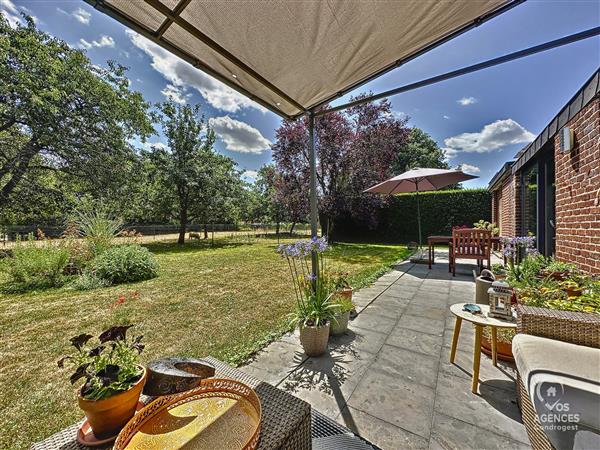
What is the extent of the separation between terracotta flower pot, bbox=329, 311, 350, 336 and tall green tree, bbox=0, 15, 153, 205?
36.7ft

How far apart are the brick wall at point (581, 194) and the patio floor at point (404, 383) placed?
4.89 feet

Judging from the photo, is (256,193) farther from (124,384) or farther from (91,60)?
(124,384)

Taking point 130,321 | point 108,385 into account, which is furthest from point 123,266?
point 108,385

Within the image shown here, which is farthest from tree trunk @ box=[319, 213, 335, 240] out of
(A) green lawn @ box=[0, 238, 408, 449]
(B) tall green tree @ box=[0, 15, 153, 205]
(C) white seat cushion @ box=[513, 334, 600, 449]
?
(C) white seat cushion @ box=[513, 334, 600, 449]

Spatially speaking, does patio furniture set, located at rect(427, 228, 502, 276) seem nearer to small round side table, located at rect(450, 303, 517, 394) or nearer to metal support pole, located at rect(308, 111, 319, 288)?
small round side table, located at rect(450, 303, 517, 394)

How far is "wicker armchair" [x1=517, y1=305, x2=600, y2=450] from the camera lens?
1.32 meters

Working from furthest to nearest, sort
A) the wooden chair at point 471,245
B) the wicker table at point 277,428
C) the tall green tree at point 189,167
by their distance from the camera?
the tall green tree at point 189,167 → the wooden chair at point 471,245 → the wicker table at point 277,428

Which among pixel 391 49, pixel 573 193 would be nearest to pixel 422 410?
pixel 391 49

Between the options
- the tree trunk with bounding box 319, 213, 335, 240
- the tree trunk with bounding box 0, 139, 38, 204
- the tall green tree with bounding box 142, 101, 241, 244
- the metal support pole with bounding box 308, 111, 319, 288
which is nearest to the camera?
the metal support pole with bounding box 308, 111, 319, 288

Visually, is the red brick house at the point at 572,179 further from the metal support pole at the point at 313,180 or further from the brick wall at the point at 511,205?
the metal support pole at the point at 313,180

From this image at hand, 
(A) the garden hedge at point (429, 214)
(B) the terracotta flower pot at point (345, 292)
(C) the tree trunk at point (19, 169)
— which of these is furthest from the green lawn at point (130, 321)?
(A) the garden hedge at point (429, 214)

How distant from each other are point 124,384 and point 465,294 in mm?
4252

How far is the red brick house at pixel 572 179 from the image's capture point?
239 centimetres

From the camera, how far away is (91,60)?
367 inches
